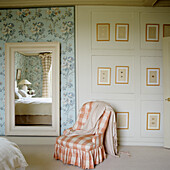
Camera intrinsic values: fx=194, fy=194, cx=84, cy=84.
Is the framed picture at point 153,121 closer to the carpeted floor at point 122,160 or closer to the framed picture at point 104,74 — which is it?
the carpeted floor at point 122,160

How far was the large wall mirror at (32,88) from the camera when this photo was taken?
3609 mm

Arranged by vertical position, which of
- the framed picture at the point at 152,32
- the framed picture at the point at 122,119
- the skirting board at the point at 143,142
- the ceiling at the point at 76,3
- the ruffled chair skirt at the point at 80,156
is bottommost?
the skirting board at the point at 143,142

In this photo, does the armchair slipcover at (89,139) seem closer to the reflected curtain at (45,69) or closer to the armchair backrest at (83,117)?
the armchair backrest at (83,117)

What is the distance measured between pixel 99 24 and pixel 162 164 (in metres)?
2.54

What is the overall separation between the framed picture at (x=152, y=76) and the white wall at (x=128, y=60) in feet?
0.19

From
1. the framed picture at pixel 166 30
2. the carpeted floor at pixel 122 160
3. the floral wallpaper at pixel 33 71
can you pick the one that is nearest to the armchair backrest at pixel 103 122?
the carpeted floor at pixel 122 160

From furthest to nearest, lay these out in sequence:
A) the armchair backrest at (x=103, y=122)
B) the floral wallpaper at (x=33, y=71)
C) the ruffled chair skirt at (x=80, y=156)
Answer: the floral wallpaper at (x=33, y=71), the armchair backrest at (x=103, y=122), the ruffled chair skirt at (x=80, y=156)

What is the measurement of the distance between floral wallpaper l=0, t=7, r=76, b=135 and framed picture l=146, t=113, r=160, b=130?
4.58 ft

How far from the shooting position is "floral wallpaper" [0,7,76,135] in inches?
143

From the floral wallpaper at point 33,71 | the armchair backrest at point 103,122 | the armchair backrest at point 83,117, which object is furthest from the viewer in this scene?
the floral wallpaper at point 33,71

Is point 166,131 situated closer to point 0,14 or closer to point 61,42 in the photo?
point 61,42

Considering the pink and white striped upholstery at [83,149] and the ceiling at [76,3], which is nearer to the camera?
the pink and white striped upholstery at [83,149]

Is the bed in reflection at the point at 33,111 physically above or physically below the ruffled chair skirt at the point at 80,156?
above

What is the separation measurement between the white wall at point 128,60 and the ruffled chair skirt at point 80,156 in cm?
104
